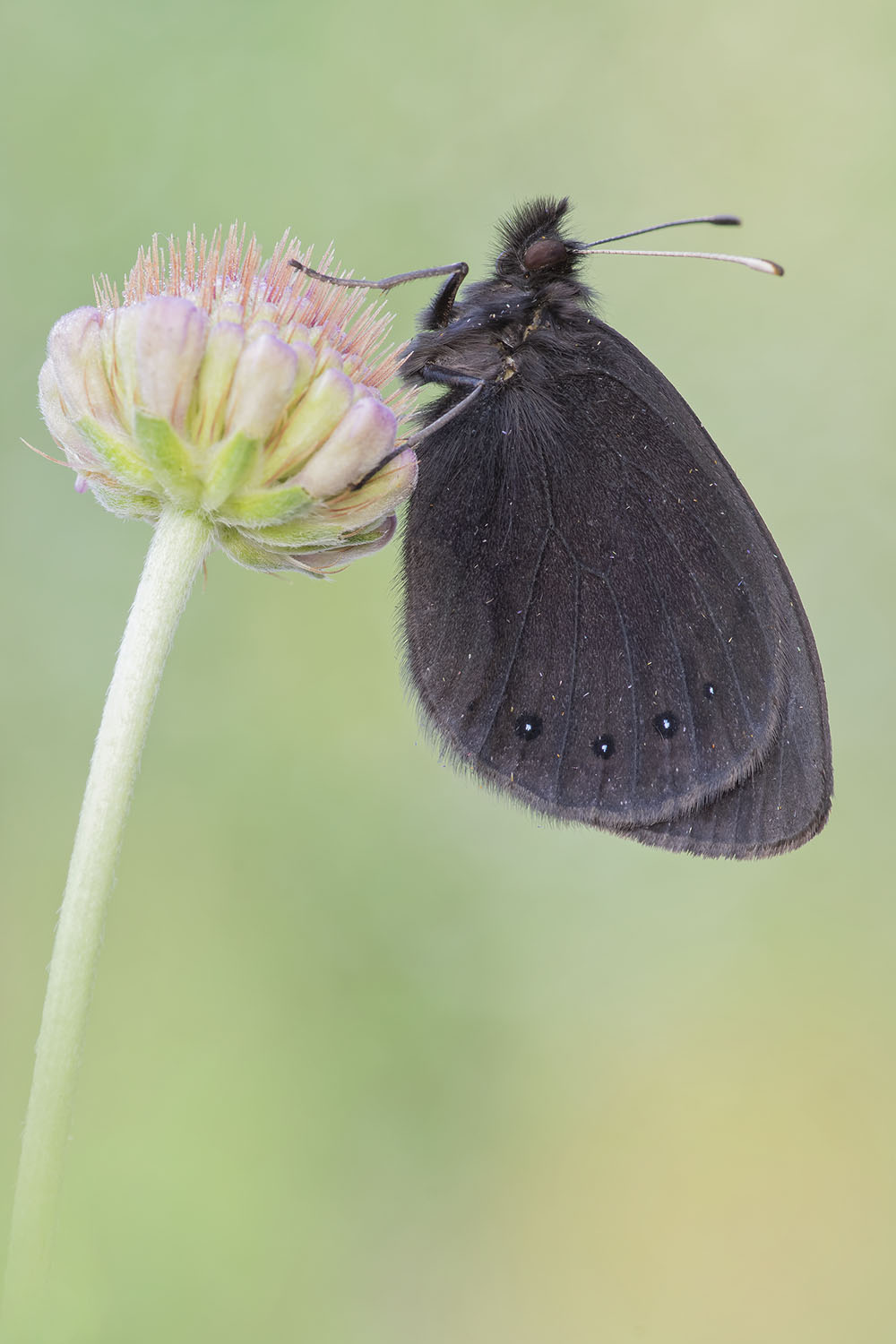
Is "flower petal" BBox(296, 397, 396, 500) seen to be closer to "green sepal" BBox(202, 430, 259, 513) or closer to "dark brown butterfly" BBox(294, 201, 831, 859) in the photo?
"green sepal" BBox(202, 430, 259, 513)

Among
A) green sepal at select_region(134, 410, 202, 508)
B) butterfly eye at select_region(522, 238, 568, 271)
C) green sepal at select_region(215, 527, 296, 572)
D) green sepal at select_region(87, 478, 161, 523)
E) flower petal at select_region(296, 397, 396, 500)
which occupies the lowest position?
green sepal at select_region(215, 527, 296, 572)

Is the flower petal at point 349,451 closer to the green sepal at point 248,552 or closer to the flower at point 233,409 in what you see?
the flower at point 233,409

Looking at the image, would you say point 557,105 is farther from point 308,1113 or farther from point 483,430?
point 308,1113

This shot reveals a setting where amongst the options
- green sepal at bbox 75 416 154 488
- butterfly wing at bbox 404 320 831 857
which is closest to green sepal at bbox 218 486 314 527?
green sepal at bbox 75 416 154 488

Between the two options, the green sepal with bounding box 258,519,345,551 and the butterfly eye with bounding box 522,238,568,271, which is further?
the butterfly eye with bounding box 522,238,568,271

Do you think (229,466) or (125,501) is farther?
(125,501)

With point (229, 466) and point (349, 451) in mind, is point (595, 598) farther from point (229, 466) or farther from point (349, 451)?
point (229, 466)

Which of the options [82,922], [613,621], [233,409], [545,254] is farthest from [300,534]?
[545,254]
